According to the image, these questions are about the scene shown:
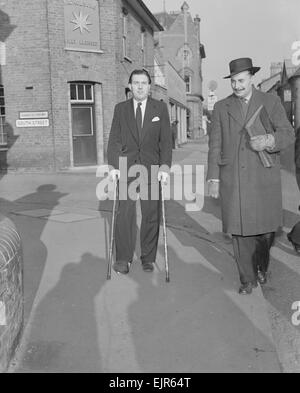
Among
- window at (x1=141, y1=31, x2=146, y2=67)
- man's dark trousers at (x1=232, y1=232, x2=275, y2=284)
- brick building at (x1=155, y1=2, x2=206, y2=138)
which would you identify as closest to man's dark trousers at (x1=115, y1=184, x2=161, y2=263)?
man's dark trousers at (x1=232, y1=232, x2=275, y2=284)

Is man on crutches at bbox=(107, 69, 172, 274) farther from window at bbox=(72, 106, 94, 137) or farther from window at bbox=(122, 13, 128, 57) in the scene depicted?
window at bbox=(122, 13, 128, 57)

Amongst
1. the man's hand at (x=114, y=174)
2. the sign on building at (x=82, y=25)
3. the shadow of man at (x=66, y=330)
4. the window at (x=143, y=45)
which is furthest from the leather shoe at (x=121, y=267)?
the window at (x=143, y=45)

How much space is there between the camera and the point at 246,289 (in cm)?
455

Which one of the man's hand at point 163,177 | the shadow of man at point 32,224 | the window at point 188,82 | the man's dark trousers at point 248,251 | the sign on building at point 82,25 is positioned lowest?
the shadow of man at point 32,224

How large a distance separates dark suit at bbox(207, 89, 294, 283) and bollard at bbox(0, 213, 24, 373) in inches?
81.5

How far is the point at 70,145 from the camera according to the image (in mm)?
18391

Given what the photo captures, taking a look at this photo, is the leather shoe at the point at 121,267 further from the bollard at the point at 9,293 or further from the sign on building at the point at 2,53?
the sign on building at the point at 2,53

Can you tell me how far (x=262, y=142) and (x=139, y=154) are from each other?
136cm

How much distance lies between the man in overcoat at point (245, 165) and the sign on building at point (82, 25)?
14.5m

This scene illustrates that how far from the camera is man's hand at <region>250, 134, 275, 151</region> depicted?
14.1 ft

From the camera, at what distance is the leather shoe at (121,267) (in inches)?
203

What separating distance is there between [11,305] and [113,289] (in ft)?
5.26

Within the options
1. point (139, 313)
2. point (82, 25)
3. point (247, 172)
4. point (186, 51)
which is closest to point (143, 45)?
point (82, 25)

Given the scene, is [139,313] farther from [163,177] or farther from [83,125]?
[83,125]
